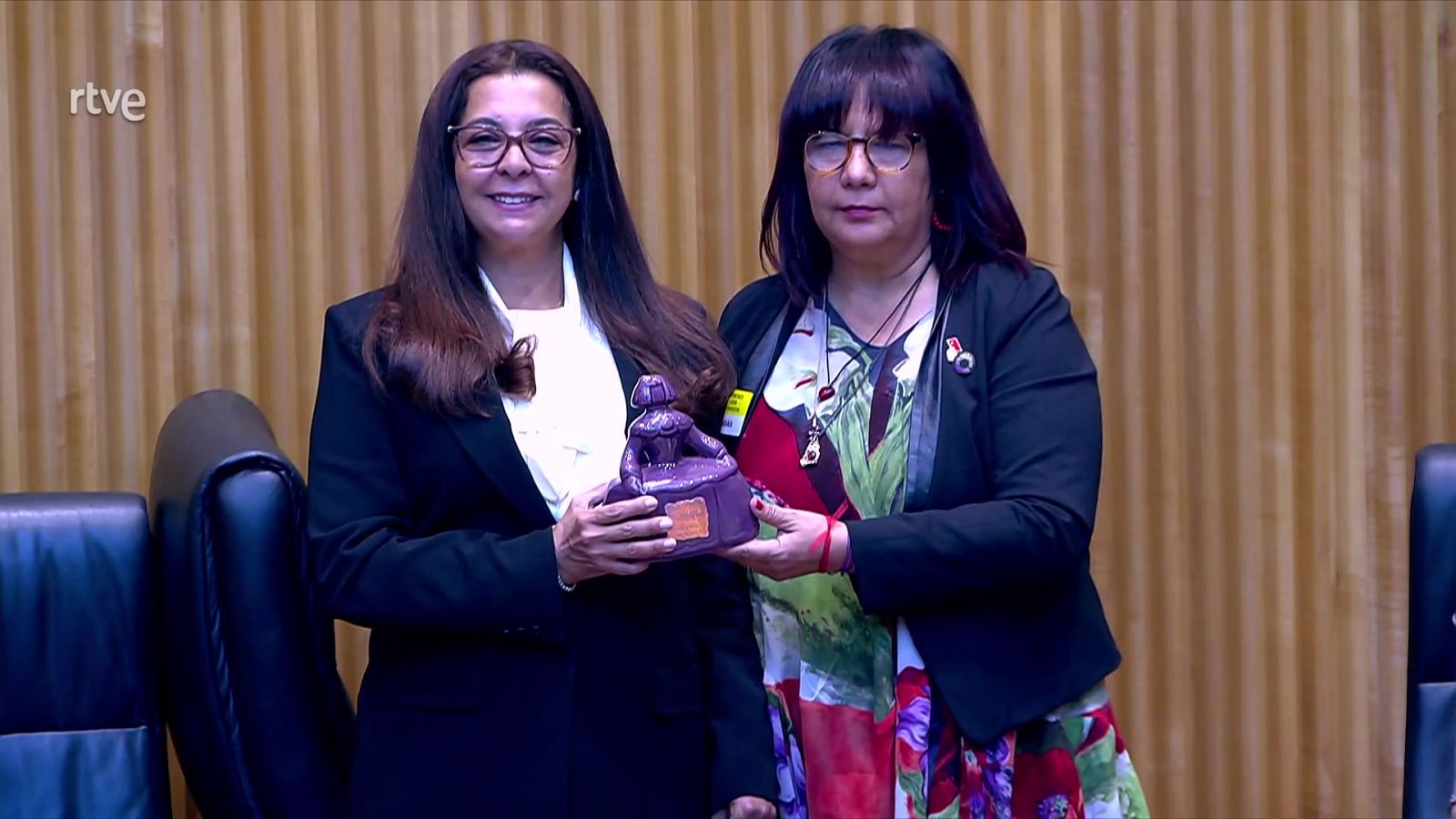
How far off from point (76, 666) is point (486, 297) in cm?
78

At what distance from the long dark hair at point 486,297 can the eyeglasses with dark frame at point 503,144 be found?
27mm

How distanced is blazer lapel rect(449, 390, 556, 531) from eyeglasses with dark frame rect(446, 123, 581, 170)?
1.06 feet

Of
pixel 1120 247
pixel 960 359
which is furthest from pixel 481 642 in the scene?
pixel 1120 247

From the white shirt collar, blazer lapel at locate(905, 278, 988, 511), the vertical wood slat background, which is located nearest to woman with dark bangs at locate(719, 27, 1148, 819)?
blazer lapel at locate(905, 278, 988, 511)

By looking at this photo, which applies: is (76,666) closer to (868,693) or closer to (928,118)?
(868,693)

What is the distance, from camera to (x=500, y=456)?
206cm

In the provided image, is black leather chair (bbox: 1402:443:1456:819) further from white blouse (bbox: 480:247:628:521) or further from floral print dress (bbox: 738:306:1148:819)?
white blouse (bbox: 480:247:628:521)

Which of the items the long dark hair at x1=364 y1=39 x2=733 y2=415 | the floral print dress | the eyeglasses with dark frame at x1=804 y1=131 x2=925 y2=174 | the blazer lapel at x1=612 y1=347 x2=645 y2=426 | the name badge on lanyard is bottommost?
the floral print dress

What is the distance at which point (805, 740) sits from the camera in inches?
85.8

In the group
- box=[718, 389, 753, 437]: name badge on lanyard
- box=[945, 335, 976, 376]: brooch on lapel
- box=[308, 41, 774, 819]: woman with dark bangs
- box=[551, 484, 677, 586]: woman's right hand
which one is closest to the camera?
box=[551, 484, 677, 586]: woman's right hand

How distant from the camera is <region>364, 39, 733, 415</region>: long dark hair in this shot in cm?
208

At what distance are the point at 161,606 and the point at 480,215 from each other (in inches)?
29.2

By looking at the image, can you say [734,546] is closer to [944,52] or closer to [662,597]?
[662,597]

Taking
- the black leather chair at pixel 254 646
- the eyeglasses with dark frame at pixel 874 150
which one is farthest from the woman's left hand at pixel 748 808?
the eyeglasses with dark frame at pixel 874 150
